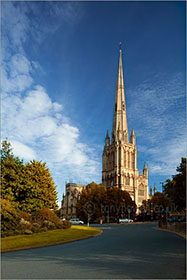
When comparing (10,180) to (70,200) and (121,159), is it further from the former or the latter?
(70,200)

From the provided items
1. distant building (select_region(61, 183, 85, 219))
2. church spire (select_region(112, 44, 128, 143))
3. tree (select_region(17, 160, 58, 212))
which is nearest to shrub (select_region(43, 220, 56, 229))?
tree (select_region(17, 160, 58, 212))

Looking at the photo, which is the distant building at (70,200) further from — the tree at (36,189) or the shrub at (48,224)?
the shrub at (48,224)

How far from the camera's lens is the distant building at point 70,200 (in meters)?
138

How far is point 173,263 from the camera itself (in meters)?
10.1

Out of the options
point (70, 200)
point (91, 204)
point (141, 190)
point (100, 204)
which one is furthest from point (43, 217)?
point (70, 200)

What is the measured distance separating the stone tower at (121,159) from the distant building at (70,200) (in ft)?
82.9

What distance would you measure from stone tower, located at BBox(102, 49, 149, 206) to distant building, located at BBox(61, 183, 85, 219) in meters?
25.3

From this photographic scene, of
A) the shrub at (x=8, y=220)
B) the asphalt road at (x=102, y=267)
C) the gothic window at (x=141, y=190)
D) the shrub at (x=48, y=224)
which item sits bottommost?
the gothic window at (x=141, y=190)

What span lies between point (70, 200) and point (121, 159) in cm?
4538

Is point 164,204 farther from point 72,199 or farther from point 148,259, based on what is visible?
point 148,259

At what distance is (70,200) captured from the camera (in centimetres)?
14262

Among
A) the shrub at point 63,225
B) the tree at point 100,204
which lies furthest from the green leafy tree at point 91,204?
the shrub at point 63,225

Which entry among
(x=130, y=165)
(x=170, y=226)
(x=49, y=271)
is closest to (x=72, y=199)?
(x=130, y=165)

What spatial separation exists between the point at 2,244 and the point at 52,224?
1095cm
